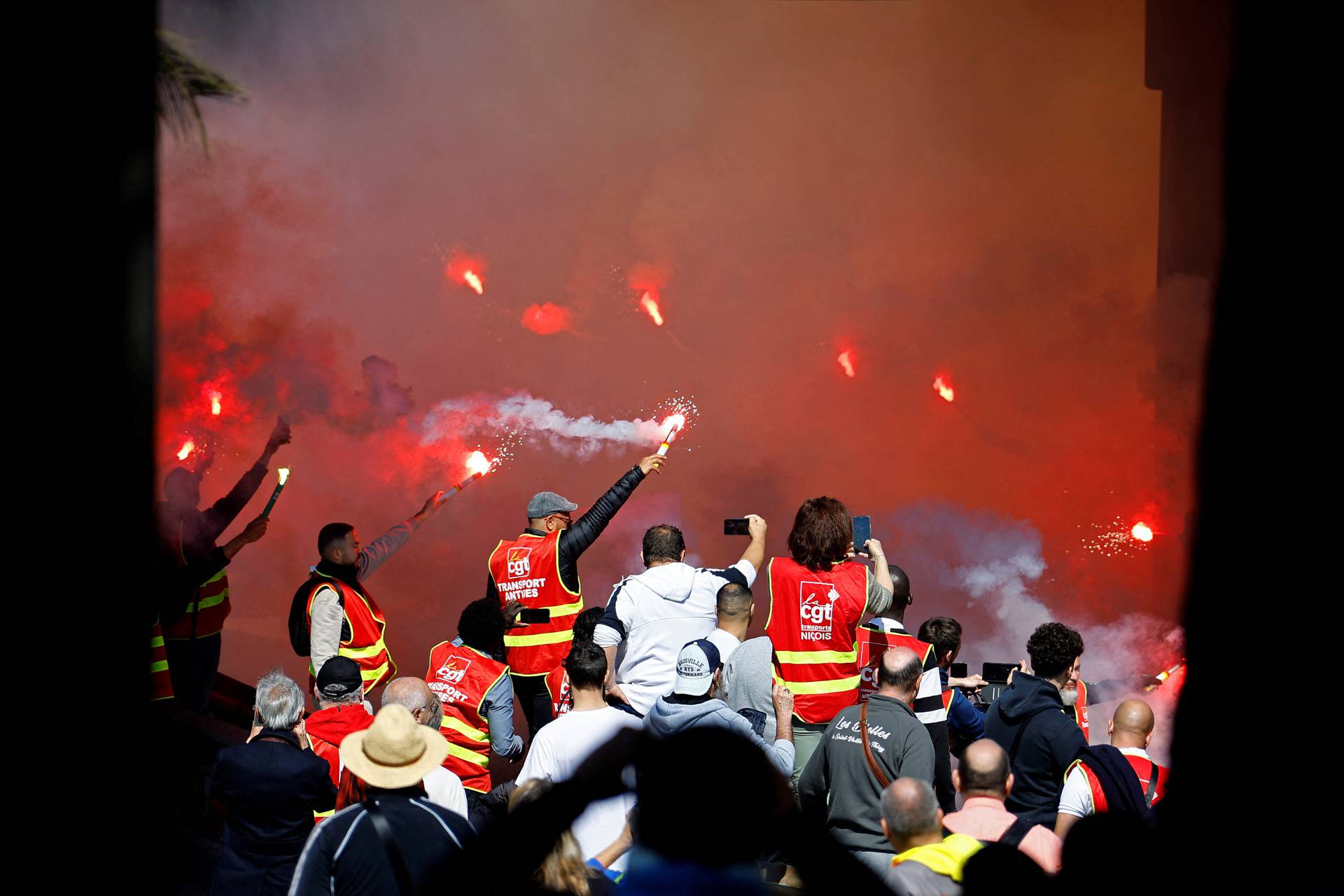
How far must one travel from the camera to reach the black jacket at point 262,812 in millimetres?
4082

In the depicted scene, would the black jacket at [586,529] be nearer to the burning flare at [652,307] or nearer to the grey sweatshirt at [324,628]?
the grey sweatshirt at [324,628]

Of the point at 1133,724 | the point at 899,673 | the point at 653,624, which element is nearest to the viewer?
the point at 899,673

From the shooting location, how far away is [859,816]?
14.0 feet

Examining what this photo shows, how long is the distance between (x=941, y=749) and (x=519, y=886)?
3391 mm

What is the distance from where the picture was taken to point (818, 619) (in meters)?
5.32

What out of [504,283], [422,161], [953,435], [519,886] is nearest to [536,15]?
[422,161]

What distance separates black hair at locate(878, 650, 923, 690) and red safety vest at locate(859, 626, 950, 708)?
96 centimetres

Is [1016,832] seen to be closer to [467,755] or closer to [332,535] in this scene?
[467,755]

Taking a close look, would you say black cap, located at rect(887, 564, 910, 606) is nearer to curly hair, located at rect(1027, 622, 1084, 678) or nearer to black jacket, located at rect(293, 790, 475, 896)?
curly hair, located at rect(1027, 622, 1084, 678)

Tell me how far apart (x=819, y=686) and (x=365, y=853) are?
2.73 meters

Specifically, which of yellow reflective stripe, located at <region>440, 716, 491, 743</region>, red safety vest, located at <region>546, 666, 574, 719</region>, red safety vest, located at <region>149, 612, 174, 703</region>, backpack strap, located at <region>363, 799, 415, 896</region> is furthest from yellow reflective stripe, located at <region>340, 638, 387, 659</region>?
backpack strap, located at <region>363, 799, 415, 896</region>

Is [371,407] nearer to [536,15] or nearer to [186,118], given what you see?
[186,118]

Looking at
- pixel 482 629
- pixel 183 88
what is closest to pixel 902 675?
pixel 482 629

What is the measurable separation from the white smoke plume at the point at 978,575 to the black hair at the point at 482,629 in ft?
16.8
